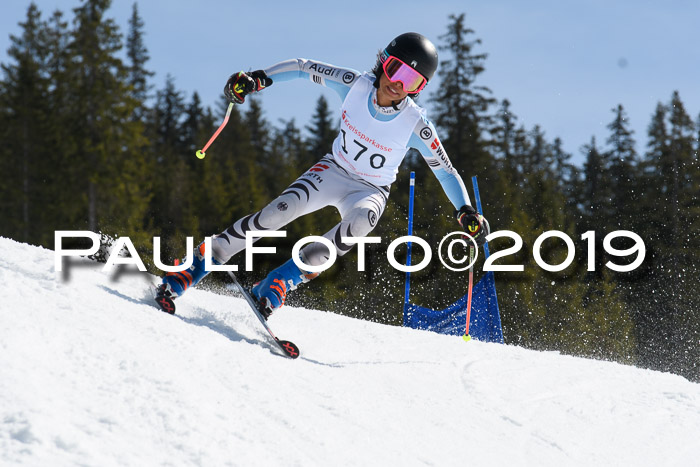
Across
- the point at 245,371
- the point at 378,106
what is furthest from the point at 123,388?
the point at 378,106

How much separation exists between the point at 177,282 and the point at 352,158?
1.46 m

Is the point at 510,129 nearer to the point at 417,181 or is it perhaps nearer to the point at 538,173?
the point at 538,173

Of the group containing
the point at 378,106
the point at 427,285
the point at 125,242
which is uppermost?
the point at 378,106

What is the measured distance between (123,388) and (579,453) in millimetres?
2360

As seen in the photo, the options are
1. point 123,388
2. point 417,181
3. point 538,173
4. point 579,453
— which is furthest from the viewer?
point 538,173

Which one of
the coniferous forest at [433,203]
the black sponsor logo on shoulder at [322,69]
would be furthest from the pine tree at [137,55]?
the black sponsor logo on shoulder at [322,69]

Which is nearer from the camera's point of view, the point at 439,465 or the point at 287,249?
the point at 439,465

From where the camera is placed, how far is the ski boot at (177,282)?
3939 millimetres

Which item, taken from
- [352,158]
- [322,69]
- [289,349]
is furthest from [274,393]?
[322,69]

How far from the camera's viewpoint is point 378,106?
4.43m

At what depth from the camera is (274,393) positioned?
2953mm

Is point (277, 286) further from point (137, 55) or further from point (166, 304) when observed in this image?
point (137, 55)

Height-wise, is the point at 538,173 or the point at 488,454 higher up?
the point at 538,173

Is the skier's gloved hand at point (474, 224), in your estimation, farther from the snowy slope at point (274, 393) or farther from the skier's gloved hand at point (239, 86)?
the skier's gloved hand at point (239, 86)
